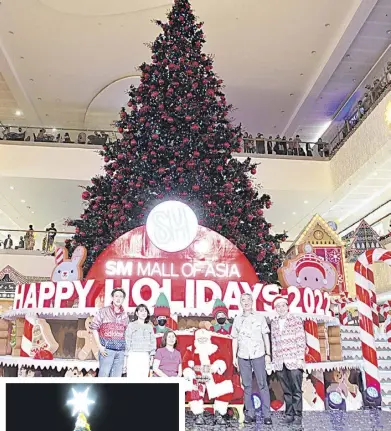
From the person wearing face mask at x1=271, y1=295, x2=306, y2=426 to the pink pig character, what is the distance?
1.57 metres

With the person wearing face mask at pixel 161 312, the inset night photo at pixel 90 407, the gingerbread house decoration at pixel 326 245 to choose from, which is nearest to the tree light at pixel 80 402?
the inset night photo at pixel 90 407

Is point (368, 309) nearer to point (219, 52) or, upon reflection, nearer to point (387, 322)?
point (387, 322)

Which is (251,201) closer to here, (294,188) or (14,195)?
Answer: (294,188)

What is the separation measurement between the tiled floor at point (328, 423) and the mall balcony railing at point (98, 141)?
11067mm

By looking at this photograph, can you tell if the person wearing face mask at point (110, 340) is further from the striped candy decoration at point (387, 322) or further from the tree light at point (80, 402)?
the striped candy decoration at point (387, 322)

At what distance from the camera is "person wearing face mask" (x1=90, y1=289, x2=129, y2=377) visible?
4.34 meters

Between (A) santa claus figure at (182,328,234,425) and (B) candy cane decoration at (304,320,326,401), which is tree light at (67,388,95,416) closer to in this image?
(A) santa claus figure at (182,328,234,425)

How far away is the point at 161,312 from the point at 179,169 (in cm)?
263

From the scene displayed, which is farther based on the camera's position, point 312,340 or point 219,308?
point 312,340

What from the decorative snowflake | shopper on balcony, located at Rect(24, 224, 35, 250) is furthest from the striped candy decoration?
shopper on balcony, located at Rect(24, 224, 35, 250)

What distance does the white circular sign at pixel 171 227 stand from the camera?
6.32 meters

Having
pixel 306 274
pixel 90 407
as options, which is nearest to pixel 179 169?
pixel 306 274

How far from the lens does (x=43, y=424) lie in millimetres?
1732

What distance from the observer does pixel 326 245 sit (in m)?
9.66
